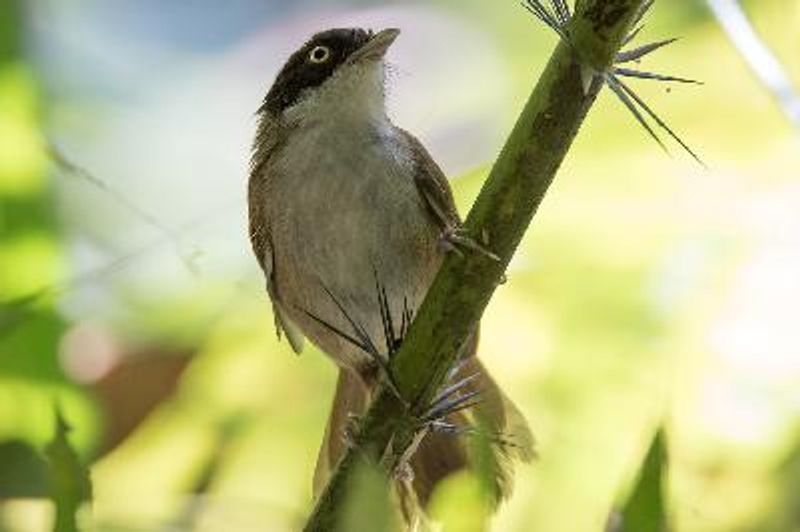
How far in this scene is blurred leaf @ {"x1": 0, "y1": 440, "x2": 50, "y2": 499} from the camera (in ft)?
3.24

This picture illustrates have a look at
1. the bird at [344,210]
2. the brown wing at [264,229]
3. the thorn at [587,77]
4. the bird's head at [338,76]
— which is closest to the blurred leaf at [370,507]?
the thorn at [587,77]

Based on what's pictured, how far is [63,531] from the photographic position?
574mm

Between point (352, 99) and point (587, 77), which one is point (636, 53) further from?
point (352, 99)

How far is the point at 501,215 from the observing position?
0.63 meters

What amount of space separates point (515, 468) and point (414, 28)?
99cm

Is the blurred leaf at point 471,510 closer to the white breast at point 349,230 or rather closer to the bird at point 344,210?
the bird at point 344,210

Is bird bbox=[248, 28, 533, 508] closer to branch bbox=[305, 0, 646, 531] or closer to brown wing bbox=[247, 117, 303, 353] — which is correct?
brown wing bbox=[247, 117, 303, 353]

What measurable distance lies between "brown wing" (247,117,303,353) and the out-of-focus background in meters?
0.02

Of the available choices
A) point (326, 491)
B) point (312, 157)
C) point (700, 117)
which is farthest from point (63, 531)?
point (700, 117)

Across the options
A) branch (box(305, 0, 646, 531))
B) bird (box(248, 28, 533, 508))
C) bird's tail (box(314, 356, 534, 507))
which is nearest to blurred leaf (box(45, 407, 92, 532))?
branch (box(305, 0, 646, 531))

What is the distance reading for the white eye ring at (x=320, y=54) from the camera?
1559mm

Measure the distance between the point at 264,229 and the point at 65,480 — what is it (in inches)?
34.8

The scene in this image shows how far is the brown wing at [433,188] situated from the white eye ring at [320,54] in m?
0.20

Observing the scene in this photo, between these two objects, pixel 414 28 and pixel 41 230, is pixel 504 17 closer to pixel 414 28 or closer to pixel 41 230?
pixel 414 28
